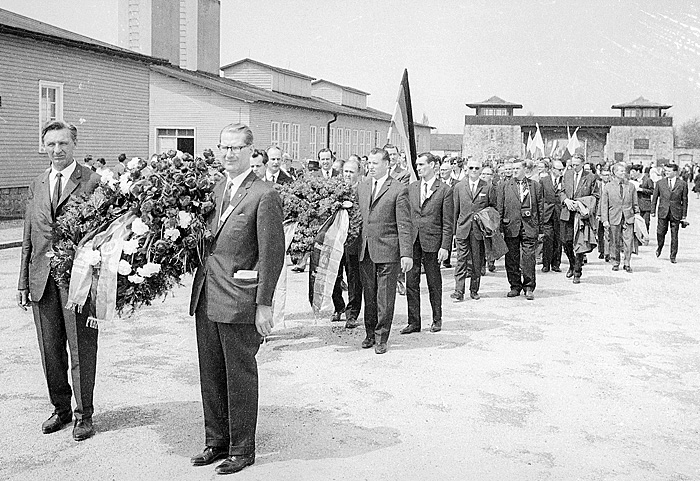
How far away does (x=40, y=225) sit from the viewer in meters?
5.70

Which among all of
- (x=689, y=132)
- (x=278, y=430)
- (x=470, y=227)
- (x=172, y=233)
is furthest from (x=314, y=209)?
(x=689, y=132)

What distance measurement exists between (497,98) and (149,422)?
74065 mm

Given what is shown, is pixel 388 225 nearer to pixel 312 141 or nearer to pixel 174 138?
pixel 174 138

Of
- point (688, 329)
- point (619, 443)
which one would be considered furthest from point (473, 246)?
point (619, 443)

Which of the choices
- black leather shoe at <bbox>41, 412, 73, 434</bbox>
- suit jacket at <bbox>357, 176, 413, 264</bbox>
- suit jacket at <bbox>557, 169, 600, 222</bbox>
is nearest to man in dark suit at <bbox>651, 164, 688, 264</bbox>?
suit jacket at <bbox>557, 169, 600, 222</bbox>

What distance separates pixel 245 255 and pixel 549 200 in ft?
34.9

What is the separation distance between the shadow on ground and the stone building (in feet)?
194

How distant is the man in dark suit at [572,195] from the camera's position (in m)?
14.6

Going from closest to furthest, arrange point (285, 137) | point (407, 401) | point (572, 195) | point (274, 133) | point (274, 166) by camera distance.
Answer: point (407, 401) → point (274, 166) → point (572, 195) → point (274, 133) → point (285, 137)

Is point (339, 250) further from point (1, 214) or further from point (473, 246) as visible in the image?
point (1, 214)

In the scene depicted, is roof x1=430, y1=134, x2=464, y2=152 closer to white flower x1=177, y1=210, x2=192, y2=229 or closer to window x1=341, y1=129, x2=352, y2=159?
window x1=341, y1=129, x2=352, y2=159

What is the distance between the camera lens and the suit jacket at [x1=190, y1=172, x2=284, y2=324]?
16.3ft

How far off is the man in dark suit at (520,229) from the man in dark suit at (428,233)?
2147mm

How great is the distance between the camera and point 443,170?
13797 millimetres
